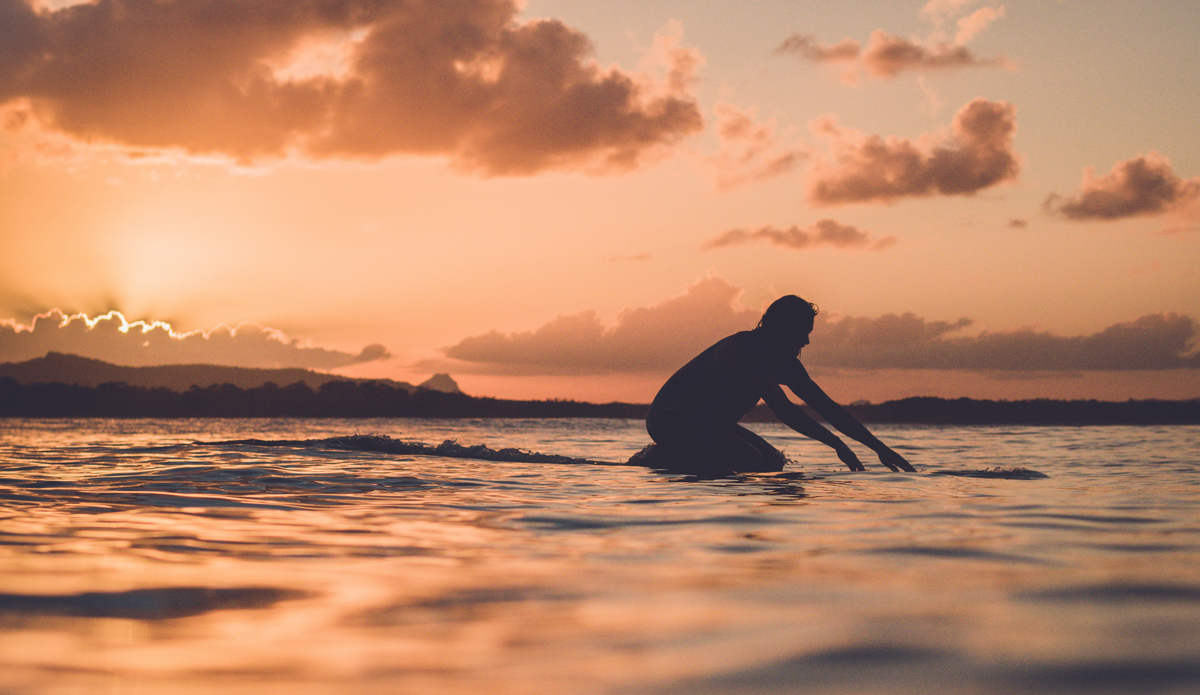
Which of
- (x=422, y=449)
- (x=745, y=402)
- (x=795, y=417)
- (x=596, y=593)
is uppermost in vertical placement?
(x=745, y=402)

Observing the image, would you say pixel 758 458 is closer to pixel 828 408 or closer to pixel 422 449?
pixel 828 408

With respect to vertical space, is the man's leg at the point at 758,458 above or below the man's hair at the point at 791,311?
below

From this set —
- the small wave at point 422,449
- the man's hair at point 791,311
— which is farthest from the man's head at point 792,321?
the small wave at point 422,449

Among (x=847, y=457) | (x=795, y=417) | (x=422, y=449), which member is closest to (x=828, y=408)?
(x=795, y=417)

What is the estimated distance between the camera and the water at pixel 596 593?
167 cm

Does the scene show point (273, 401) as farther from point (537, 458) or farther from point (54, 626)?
point (54, 626)

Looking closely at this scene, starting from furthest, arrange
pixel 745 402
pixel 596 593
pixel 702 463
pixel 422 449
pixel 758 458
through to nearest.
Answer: pixel 422 449, pixel 758 458, pixel 702 463, pixel 745 402, pixel 596 593

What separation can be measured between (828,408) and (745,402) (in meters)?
0.74

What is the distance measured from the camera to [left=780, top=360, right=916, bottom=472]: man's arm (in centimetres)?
686

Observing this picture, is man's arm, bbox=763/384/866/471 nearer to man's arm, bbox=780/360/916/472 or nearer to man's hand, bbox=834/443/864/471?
man's hand, bbox=834/443/864/471

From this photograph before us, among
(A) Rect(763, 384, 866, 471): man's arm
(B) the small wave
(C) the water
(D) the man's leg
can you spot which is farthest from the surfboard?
(C) the water

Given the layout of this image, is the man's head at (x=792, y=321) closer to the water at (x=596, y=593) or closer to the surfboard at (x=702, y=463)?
the surfboard at (x=702, y=463)

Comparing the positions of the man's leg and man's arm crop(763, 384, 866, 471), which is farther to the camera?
the man's leg

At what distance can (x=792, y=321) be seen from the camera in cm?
696
